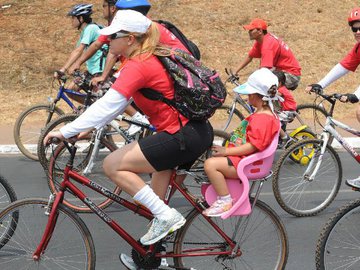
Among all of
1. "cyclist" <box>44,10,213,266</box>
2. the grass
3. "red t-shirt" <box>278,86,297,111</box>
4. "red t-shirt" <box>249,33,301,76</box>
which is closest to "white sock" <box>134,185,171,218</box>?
"cyclist" <box>44,10,213,266</box>

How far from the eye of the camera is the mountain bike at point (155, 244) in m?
4.41

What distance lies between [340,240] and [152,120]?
1.44 metres

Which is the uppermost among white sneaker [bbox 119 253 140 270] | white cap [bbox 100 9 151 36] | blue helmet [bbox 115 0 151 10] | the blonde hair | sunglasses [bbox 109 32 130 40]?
white cap [bbox 100 9 151 36]

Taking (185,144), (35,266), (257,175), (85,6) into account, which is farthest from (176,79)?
(85,6)

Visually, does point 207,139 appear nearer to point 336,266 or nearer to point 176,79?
point 176,79

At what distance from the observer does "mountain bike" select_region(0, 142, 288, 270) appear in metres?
4.41

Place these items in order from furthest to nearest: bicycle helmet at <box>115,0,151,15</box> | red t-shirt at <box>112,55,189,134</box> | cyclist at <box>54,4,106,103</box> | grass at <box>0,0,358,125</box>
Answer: grass at <box>0,0,358,125</box> → cyclist at <box>54,4,106,103</box> → bicycle helmet at <box>115,0,151,15</box> → red t-shirt at <box>112,55,189,134</box>

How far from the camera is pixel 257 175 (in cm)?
457

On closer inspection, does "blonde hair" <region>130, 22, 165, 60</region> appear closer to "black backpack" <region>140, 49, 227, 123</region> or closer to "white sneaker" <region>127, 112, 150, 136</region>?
"black backpack" <region>140, 49, 227, 123</region>

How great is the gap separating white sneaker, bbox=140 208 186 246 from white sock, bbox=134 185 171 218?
40mm

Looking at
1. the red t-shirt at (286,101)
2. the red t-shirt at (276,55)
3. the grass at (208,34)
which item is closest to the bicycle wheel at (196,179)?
the red t-shirt at (286,101)

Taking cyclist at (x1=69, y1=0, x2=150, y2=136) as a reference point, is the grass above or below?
below

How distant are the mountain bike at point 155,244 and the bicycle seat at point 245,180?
78 millimetres

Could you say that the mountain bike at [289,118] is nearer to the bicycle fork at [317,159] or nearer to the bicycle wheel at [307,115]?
the bicycle wheel at [307,115]
